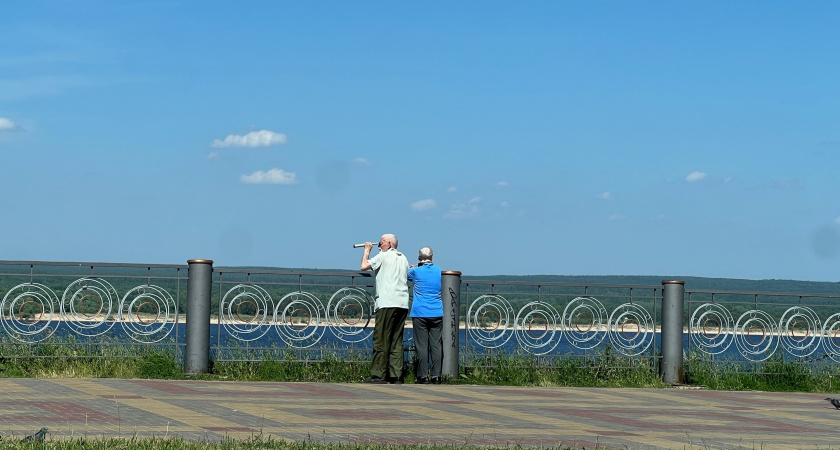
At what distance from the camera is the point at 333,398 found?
39.7 feet

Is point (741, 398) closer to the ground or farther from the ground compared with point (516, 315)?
closer to the ground

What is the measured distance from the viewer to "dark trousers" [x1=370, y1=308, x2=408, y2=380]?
14297 millimetres

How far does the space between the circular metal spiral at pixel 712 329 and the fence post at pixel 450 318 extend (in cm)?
363

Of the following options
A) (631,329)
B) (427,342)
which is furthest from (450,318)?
(631,329)

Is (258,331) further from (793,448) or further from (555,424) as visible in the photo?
(793,448)

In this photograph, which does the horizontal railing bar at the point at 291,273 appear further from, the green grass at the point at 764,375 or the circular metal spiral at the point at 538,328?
the green grass at the point at 764,375

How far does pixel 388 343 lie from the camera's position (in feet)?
47.2

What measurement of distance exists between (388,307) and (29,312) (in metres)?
4.62

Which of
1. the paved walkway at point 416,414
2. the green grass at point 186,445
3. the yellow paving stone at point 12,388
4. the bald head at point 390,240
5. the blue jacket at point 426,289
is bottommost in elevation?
the paved walkway at point 416,414

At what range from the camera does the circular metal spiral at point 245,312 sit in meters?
14.8

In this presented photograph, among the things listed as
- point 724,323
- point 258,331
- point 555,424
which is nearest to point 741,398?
point 724,323

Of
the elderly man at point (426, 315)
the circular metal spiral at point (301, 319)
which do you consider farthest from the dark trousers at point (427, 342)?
the circular metal spiral at point (301, 319)

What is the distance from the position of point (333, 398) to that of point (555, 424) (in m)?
2.78

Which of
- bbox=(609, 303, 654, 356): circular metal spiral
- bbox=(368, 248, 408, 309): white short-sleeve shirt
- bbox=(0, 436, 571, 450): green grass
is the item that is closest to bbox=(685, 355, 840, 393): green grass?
bbox=(609, 303, 654, 356): circular metal spiral
